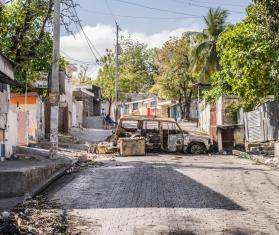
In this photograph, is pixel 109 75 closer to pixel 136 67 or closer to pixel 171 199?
pixel 136 67

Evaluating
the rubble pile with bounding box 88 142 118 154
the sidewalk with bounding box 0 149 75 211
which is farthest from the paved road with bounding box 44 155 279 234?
the rubble pile with bounding box 88 142 118 154

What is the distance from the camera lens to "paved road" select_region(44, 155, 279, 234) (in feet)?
28.2

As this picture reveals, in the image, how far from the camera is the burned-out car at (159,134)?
24.7 meters

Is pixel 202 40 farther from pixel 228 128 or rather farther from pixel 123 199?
pixel 123 199

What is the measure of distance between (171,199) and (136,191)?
135 centimetres

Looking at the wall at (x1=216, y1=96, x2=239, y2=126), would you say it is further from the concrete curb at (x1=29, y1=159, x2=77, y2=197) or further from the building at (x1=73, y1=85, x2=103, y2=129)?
the building at (x1=73, y1=85, x2=103, y2=129)

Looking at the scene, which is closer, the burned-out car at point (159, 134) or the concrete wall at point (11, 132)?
the concrete wall at point (11, 132)

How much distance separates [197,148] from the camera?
25.3m

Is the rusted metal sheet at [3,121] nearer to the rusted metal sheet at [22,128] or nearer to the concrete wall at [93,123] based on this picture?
the rusted metal sheet at [22,128]

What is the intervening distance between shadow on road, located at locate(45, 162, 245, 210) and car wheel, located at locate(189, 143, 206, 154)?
27.2ft

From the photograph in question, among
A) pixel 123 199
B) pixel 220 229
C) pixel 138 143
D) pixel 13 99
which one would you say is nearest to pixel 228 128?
pixel 138 143

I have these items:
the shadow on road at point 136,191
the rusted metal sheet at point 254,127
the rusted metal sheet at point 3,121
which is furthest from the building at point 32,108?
the shadow on road at point 136,191

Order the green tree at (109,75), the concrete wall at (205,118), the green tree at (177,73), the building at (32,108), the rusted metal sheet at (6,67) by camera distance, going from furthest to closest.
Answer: the green tree at (109,75)
the green tree at (177,73)
the concrete wall at (205,118)
the building at (32,108)
the rusted metal sheet at (6,67)

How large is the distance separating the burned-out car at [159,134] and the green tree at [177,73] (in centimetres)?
2551
